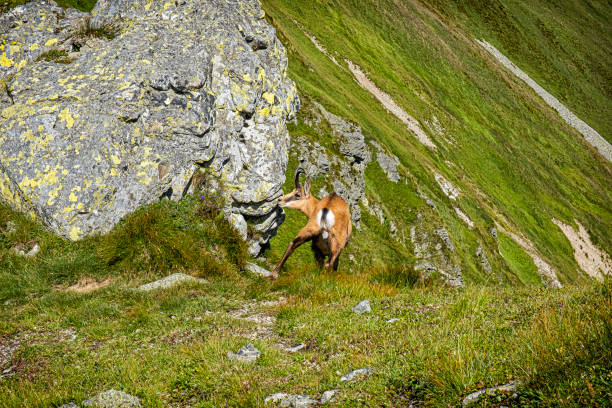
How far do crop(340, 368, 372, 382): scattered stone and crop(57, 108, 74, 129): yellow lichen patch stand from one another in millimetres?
10926

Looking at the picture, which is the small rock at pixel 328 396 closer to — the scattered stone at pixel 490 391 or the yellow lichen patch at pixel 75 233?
the scattered stone at pixel 490 391

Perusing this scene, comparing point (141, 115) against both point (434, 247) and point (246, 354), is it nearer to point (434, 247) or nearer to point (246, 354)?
point (246, 354)

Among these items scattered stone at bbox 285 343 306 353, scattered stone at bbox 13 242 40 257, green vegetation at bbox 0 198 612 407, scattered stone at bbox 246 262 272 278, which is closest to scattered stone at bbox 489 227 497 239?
green vegetation at bbox 0 198 612 407

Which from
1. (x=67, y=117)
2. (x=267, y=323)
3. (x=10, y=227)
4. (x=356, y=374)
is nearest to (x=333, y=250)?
(x=267, y=323)

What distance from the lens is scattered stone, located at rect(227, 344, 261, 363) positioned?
684cm

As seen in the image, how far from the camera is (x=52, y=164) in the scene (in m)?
11.8

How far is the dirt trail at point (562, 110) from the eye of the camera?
112m

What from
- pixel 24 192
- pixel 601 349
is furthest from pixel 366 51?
pixel 601 349

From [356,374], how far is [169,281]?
6495mm

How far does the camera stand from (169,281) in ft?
35.3

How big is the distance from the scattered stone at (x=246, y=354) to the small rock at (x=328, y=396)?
1.78m

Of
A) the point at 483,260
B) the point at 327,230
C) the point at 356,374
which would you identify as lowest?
the point at 483,260

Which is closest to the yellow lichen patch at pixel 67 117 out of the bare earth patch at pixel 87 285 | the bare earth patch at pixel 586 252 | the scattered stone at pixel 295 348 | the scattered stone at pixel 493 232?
the bare earth patch at pixel 87 285

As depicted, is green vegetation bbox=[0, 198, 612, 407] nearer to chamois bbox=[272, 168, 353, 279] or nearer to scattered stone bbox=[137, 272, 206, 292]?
scattered stone bbox=[137, 272, 206, 292]
